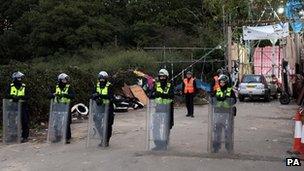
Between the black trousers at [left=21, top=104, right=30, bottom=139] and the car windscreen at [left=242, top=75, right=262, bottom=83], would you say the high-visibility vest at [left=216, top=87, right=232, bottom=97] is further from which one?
the car windscreen at [left=242, top=75, right=262, bottom=83]

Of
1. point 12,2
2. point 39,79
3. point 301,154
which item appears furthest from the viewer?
point 12,2

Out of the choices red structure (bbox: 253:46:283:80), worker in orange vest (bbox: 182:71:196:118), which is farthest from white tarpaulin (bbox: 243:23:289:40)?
worker in orange vest (bbox: 182:71:196:118)

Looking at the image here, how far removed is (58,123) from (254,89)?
19690mm

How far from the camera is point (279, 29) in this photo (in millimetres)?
32844

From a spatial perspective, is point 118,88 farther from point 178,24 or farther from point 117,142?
point 178,24

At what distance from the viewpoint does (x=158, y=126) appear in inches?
521

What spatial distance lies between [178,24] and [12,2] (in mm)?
19894

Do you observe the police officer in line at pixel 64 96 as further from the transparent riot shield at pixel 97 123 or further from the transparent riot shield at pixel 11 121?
the transparent riot shield at pixel 11 121

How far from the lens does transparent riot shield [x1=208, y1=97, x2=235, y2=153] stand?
500 inches

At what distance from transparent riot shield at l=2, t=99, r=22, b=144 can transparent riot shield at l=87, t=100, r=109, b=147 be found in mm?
2664

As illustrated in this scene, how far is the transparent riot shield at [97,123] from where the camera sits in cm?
1414

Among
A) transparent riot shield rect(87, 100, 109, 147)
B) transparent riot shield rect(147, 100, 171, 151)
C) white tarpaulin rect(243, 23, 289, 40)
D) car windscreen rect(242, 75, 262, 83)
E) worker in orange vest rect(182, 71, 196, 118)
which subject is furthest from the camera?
car windscreen rect(242, 75, 262, 83)

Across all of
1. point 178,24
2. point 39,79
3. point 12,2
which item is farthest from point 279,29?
point 12,2

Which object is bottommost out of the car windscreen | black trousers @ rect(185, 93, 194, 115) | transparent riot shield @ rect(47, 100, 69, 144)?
transparent riot shield @ rect(47, 100, 69, 144)
